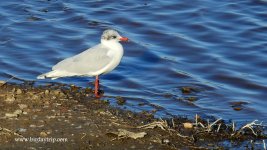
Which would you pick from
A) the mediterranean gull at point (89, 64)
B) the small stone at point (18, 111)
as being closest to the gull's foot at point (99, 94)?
the mediterranean gull at point (89, 64)

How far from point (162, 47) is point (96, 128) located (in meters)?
5.31

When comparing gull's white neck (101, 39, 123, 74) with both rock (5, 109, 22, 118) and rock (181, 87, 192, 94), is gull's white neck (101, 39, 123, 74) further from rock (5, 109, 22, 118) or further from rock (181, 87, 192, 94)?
rock (5, 109, 22, 118)

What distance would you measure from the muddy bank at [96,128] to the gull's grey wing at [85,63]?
→ 3.05 feet

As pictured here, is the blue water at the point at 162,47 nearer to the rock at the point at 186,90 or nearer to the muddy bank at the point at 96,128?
the rock at the point at 186,90

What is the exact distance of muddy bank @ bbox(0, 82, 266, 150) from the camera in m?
8.49

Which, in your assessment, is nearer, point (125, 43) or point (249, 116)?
point (249, 116)

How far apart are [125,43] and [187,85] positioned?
8.46ft

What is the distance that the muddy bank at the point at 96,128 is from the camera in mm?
8492

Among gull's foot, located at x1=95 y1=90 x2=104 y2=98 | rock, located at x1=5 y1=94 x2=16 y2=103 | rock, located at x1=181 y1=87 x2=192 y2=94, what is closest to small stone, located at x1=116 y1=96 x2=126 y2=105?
gull's foot, located at x1=95 y1=90 x2=104 y2=98

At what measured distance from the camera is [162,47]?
13953mm

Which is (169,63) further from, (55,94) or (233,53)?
(55,94)

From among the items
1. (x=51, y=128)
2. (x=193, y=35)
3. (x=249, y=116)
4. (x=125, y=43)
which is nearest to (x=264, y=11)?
(x=193, y=35)

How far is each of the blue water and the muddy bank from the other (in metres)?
0.98

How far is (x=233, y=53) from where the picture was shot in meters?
13.6
